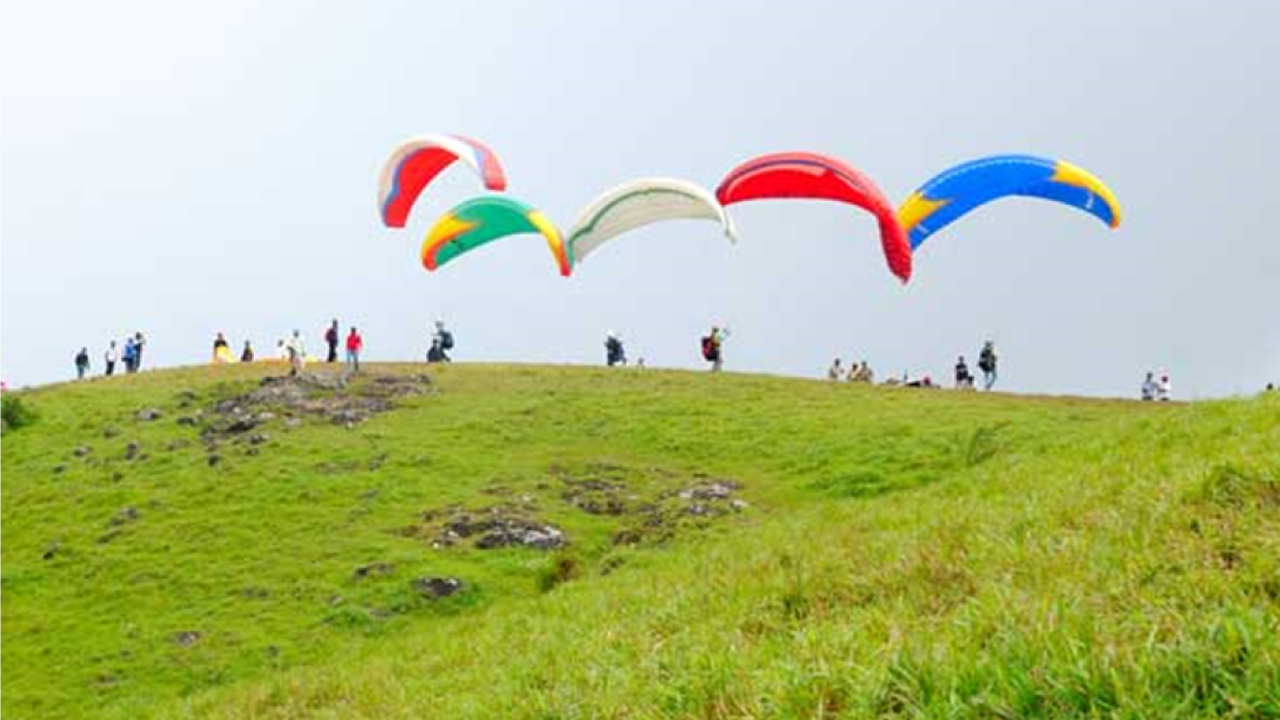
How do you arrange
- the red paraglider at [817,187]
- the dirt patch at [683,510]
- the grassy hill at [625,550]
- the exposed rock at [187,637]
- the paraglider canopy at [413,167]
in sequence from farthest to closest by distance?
the paraglider canopy at [413,167], the red paraglider at [817,187], the dirt patch at [683,510], the exposed rock at [187,637], the grassy hill at [625,550]

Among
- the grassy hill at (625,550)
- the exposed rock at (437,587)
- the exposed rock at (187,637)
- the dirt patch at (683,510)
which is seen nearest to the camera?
the grassy hill at (625,550)

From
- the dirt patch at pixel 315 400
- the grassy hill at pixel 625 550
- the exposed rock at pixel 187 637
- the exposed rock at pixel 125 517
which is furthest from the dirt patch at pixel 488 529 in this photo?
the dirt patch at pixel 315 400

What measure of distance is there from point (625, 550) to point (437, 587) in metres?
3.71

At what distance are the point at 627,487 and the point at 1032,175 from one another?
15.2 metres

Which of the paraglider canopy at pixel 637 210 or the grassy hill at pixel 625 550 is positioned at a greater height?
the paraglider canopy at pixel 637 210

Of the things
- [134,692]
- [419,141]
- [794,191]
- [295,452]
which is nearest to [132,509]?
[295,452]

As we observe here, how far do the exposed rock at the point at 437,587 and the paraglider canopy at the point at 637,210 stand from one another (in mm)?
14537

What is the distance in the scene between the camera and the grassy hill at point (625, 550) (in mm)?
6004

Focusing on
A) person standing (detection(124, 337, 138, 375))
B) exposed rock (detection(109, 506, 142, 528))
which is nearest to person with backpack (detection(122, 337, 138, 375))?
person standing (detection(124, 337, 138, 375))

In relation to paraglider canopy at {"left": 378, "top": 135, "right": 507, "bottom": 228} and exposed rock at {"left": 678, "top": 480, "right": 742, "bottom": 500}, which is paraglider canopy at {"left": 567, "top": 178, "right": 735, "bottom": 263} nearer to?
paraglider canopy at {"left": 378, "top": 135, "right": 507, "bottom": 228}

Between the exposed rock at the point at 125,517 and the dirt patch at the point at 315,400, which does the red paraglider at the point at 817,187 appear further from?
the exposed rock at the point at 125,517

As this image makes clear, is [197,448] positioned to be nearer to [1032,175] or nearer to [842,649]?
[1032,175]

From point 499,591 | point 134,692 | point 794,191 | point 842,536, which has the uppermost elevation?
point 794,191

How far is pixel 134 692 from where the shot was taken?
19.9 m
